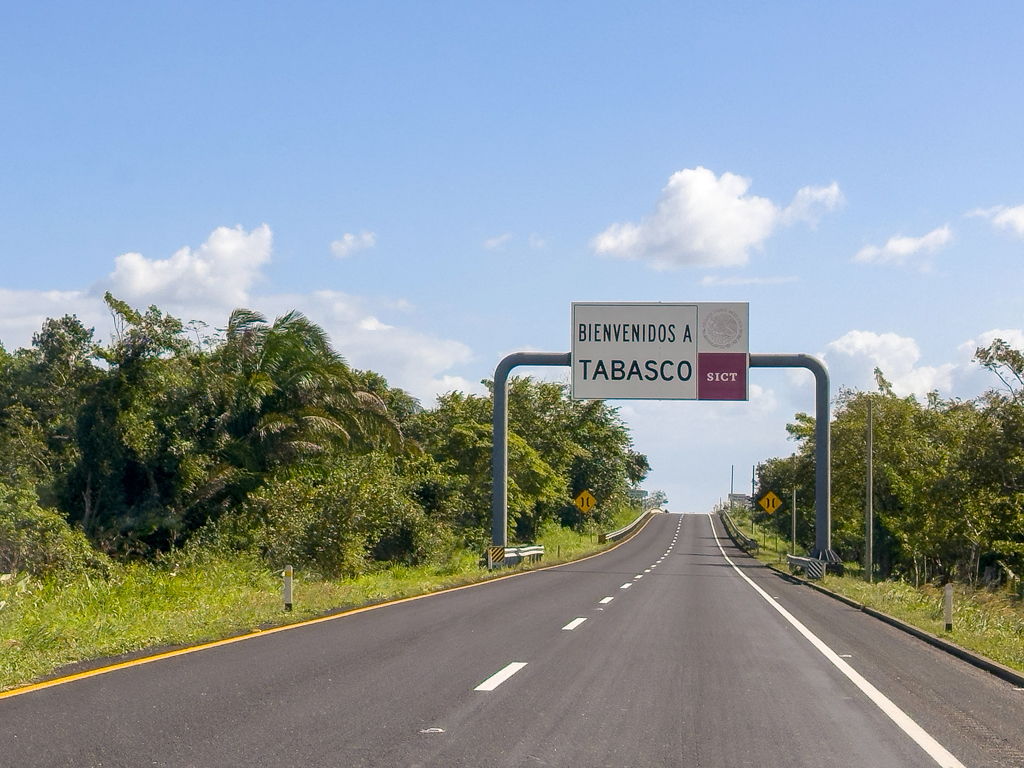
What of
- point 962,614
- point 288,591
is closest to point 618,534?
point 962,614

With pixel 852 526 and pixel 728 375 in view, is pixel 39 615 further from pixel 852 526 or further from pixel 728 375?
pixel 852 526

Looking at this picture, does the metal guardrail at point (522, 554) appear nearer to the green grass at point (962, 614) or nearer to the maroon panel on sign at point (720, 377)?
the maroon panel on sign at point (720, 377)

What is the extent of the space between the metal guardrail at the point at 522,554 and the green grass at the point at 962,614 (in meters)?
10.2

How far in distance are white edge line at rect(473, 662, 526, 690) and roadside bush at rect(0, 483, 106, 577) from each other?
18.2 metres

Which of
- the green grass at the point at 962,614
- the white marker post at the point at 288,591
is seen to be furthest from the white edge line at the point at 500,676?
the white marker post at the point at 288,591

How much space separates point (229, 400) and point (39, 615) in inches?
815

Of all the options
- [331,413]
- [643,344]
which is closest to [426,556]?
[331,413]

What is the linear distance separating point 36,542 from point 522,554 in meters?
17.3

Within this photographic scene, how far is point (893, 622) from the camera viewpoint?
18922mm

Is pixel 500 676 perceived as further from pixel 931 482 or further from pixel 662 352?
pixel 931 482

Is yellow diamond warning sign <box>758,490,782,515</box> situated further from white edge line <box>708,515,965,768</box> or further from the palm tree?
white edge line <box>708,515,965,768</box>

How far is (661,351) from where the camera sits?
30203mm

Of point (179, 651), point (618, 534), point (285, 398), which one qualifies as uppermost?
point (285, 398)

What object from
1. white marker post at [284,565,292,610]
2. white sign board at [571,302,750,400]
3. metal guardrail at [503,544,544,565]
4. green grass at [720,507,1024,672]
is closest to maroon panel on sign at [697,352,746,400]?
white sign board at [571,302,750,400]
